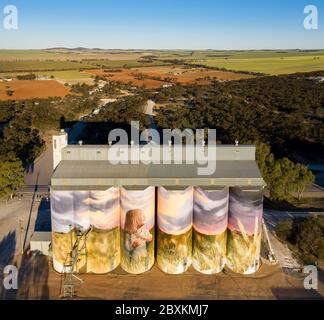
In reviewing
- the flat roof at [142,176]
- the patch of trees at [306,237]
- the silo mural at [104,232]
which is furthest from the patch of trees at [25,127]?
the patch of trees at [306,237]

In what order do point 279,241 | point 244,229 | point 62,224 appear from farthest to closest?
point 279,241
point 244,229
point 62,224

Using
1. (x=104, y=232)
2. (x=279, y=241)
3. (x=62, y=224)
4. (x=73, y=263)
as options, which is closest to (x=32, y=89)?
(x=62, y=224)

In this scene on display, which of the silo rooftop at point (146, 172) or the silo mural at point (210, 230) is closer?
the silo rooftop at point (146, 172)

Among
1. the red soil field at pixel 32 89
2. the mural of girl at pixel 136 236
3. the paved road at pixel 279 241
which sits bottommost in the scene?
the paved road at pixel 279 241

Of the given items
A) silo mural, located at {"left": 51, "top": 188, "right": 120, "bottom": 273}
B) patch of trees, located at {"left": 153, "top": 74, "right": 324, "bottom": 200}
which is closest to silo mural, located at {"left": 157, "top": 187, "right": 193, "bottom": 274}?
silo mural, located at {"left": 51, "top": 188, "right": 120, "bottom": 273}

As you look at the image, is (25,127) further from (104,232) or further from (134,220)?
(134,220)

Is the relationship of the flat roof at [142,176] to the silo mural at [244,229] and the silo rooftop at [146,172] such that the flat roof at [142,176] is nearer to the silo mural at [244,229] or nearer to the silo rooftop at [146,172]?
the silo rooftop at [146,172]
